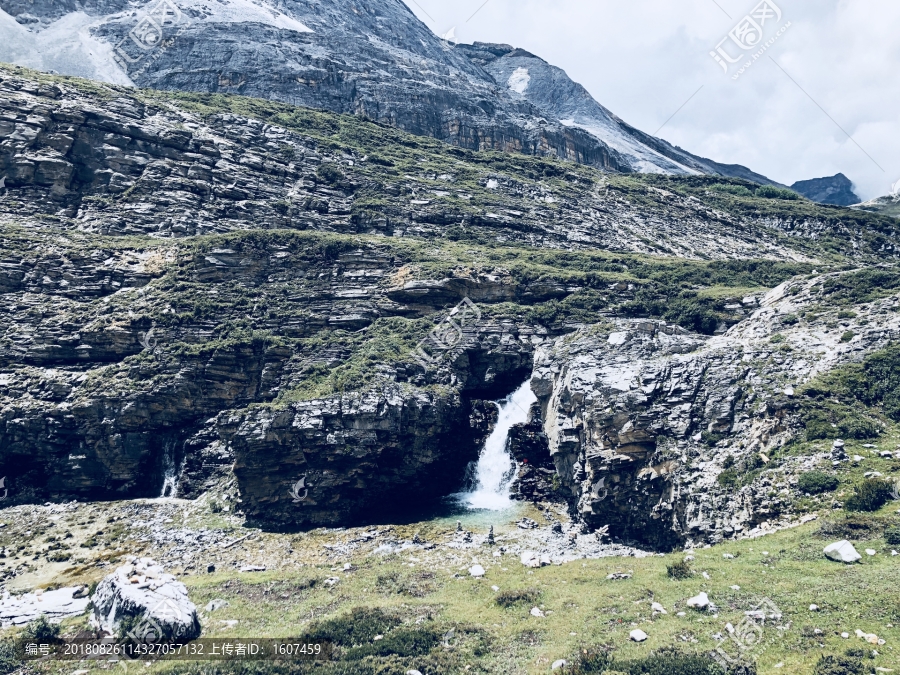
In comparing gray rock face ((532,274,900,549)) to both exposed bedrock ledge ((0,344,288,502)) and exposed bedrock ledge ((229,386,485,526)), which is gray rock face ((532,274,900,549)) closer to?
exposed bedrock ledge ((229,386,485,526))

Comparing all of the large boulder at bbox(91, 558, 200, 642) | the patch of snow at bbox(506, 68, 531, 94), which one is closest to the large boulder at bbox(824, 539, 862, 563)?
the large boulder at bbox(91, 558, 200, 642)

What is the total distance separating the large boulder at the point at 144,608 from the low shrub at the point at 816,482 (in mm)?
27059

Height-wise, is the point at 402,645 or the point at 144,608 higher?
the point at 402,645

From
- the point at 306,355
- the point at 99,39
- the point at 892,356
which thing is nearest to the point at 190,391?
the point at 306,355

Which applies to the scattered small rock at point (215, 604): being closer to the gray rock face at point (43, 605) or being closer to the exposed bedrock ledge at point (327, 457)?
the gray rock face at point (43, 605)

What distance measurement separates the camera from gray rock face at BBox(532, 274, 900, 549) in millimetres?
30141

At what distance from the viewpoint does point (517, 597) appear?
961 inches

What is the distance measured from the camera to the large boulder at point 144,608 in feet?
72.9

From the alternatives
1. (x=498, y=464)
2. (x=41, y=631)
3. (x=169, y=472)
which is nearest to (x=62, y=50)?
(x=169, y=472)

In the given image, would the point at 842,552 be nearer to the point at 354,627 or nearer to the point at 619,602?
the point at 619,602

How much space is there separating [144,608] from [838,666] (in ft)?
76.8

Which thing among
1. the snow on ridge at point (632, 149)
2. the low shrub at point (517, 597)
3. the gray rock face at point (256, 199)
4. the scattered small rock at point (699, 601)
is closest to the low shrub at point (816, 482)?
the scattered small rock at point (699, 601)

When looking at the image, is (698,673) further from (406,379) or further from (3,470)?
(3,470)

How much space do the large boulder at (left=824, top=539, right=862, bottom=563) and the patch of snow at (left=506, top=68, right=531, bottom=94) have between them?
582 feet
